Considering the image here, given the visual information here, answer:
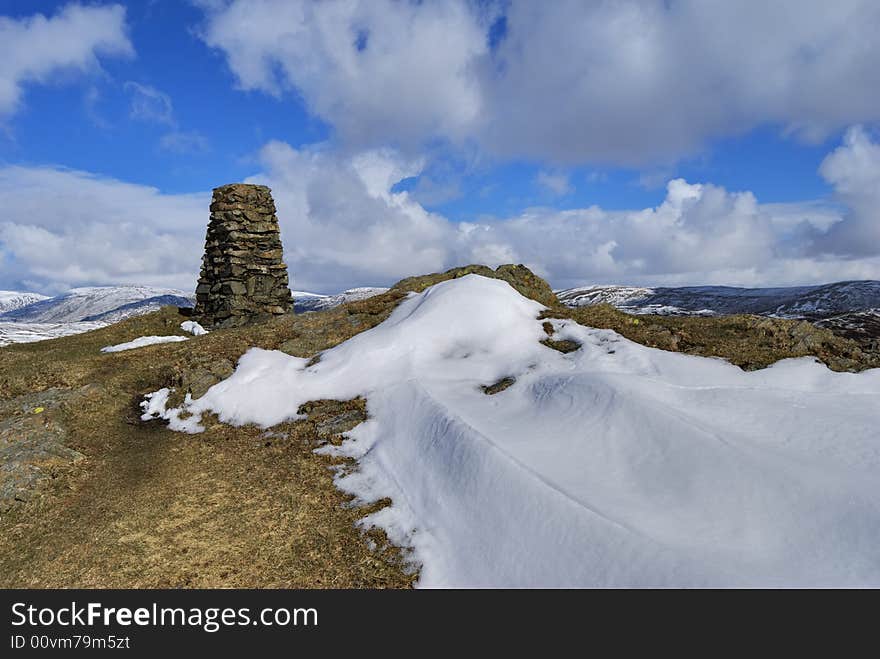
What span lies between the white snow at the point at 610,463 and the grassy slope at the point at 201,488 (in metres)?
1.02

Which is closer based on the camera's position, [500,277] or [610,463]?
[610,463]

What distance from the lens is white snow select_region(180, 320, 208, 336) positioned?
102ft

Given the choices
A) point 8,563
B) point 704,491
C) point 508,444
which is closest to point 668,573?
point 704,491

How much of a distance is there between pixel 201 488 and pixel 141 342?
18964 millimetres

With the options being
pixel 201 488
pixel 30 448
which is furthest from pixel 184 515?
pixel 30 448

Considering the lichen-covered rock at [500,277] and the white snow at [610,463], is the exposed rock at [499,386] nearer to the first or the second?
the white snow at [610,463]

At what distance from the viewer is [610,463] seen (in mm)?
10281

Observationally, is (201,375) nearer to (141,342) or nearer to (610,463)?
(141,342)

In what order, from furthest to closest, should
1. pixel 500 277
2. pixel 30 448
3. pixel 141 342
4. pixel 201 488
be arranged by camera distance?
pixel 500 277
pixel 141 342
pixel 30 448
pixel 201 488

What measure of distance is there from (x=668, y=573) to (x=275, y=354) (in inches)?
707

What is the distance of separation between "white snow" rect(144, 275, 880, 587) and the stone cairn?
16.3m

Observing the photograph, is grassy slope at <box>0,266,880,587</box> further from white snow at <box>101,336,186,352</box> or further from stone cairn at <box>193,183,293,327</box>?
stone cairn at <box>193,183,293,327</box>
